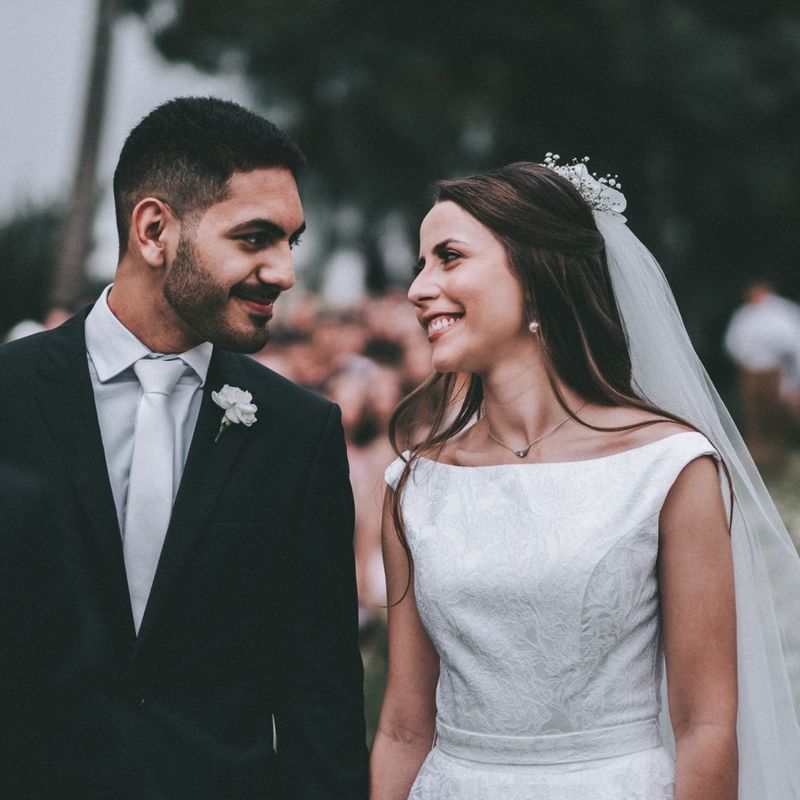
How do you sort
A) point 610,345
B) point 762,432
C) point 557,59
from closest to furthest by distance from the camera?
1. point 610,345
2. point 762,432
3. point 557,59

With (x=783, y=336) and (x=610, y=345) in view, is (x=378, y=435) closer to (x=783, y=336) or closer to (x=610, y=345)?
(x=610, y=345)

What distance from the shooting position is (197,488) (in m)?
2.94

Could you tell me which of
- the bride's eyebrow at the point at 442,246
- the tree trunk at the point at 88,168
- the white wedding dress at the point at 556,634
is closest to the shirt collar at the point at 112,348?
the bride's eyebrow at the point at 442,246

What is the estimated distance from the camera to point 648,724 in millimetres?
2984

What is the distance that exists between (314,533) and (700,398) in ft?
3.66

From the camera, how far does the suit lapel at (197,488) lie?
281 centimetres

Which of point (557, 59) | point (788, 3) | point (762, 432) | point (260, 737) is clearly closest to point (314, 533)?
point (260, 737)

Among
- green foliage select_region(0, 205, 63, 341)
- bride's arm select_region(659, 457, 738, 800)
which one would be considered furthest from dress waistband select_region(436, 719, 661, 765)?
green foliage select_region(0, 205, 63, 341)

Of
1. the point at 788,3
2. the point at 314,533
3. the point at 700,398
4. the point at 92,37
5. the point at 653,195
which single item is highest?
the point at 788,3

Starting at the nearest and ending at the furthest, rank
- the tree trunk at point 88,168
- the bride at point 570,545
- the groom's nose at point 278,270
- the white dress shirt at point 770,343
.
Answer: the bride at point 570,545, the groom's nose at point 278,270, the tree trunk at point 88,168, the white dress shirt at point 770,343

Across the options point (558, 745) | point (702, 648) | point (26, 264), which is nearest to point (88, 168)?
point (26, 264)

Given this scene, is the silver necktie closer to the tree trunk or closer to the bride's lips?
the bride's lips

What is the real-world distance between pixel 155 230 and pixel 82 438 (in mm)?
569

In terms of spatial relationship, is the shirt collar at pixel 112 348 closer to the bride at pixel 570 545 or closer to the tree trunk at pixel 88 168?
the bride at pixel 570 545
